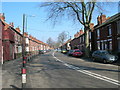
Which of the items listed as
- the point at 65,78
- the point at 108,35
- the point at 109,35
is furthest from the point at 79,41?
the point at 65,78

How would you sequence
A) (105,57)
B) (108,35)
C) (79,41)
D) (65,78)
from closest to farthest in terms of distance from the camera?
1. (65,78)
2. (105,57)
3. (108,35)
4. (79,41)

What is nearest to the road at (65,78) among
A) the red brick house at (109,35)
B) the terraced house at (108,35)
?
the terraced house at (108,35)

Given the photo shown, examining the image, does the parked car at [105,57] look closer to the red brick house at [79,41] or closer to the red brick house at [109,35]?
the red brick house at [109,35]

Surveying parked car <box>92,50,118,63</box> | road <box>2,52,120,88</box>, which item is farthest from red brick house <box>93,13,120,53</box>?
road <box>2,52,120,88</box>

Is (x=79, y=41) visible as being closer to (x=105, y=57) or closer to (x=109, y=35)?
(x=109, y=35)

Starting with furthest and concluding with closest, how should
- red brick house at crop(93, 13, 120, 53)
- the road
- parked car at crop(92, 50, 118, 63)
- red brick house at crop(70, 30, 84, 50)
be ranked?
red brick house at crop(70, 30, 84, 50) < red brick house at crop(93, 13, 120, 53) < parked car at crop(92, 50, 118, 63) < the road

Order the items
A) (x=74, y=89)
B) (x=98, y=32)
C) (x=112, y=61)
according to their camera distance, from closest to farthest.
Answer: (x=74, y=89), (x=112, y=61), (x=98, y=32)

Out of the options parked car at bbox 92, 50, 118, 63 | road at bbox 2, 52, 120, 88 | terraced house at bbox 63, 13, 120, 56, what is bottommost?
road at bbox 2, 52, 120, 88

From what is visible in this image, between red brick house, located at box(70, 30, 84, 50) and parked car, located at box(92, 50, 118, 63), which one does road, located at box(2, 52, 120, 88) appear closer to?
parked car, located at box(92, 50, 118, 63)

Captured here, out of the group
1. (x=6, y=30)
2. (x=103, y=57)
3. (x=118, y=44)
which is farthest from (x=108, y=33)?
(x=6, y=30)

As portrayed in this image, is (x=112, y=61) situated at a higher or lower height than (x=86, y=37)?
lower

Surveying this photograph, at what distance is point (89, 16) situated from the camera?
85.9 feet

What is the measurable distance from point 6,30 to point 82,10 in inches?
507

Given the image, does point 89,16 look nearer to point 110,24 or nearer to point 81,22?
point 81,22
